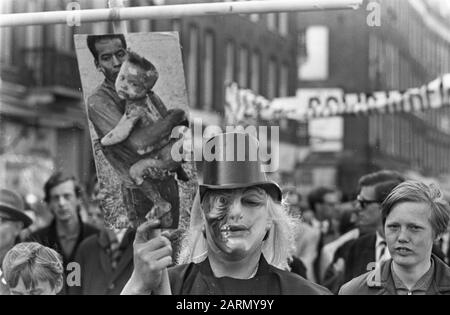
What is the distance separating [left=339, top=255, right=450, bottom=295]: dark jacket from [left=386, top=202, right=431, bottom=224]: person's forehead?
7.4 inches

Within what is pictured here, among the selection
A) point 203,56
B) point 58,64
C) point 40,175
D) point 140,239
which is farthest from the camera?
point 58,64

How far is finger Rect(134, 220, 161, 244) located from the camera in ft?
11.1

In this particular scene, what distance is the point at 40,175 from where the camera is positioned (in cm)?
1362

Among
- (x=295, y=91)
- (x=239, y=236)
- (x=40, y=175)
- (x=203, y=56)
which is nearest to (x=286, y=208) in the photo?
(x=239, y=236)

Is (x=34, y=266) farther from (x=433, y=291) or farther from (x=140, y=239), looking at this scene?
(x=433, y=291)

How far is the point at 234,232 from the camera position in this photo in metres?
3.44

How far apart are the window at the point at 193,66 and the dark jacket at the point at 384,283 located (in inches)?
162

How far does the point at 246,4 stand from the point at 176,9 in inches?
11.3

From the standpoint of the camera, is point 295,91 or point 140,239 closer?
point 140,239

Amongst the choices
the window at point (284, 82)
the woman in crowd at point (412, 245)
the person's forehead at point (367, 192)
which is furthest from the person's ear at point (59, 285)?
the window at point (284, 82)

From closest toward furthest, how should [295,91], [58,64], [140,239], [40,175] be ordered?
[140,239] → [295,91] → [40,175] → [58,64]

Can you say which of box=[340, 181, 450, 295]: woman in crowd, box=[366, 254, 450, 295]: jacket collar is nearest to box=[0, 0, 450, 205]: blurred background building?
box=[340, 181, 450, 295]: woman in crowd

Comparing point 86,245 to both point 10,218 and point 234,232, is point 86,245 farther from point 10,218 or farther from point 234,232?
point 234,232
